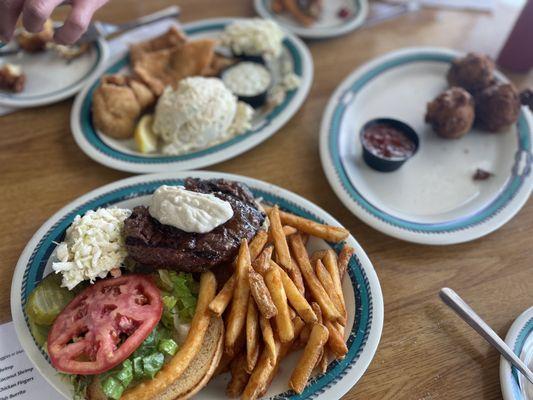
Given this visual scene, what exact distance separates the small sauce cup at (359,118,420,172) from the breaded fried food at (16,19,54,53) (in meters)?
2.31

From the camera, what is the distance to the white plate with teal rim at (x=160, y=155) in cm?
258

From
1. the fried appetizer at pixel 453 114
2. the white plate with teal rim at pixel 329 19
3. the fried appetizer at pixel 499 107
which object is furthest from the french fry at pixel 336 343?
the white plate with teal rim at pixel 329 19

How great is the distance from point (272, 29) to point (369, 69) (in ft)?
2.52

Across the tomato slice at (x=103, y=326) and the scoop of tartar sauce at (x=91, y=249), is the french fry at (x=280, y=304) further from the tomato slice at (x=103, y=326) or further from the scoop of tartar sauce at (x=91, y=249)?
the scoop of tartar sauce at (x=91, y=249)

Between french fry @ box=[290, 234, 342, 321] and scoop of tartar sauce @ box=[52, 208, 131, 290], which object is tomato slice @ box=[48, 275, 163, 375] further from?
french fry @ box=[290, 234, 342, 321]

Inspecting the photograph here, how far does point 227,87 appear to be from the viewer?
9.83 ft

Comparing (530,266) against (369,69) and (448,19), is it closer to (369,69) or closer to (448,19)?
(369,69)

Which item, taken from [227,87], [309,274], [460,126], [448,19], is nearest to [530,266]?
[460,126]

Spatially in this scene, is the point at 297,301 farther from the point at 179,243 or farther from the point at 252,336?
the point at 179,243

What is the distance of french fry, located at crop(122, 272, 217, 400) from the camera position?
1.63 metres

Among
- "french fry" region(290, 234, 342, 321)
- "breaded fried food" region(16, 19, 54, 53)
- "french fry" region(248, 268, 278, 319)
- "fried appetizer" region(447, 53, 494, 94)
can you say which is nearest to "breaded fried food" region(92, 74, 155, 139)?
"breaded fried food" region(16, 19, 54, 53)

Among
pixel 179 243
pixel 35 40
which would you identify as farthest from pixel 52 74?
pixel 179 243

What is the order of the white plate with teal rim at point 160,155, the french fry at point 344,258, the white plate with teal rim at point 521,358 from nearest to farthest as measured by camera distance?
the white plate with teal rim at point 521,358
the french fry at point 344,258
the white plate with teal rim at point 160,155

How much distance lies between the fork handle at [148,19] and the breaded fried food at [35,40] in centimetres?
48
